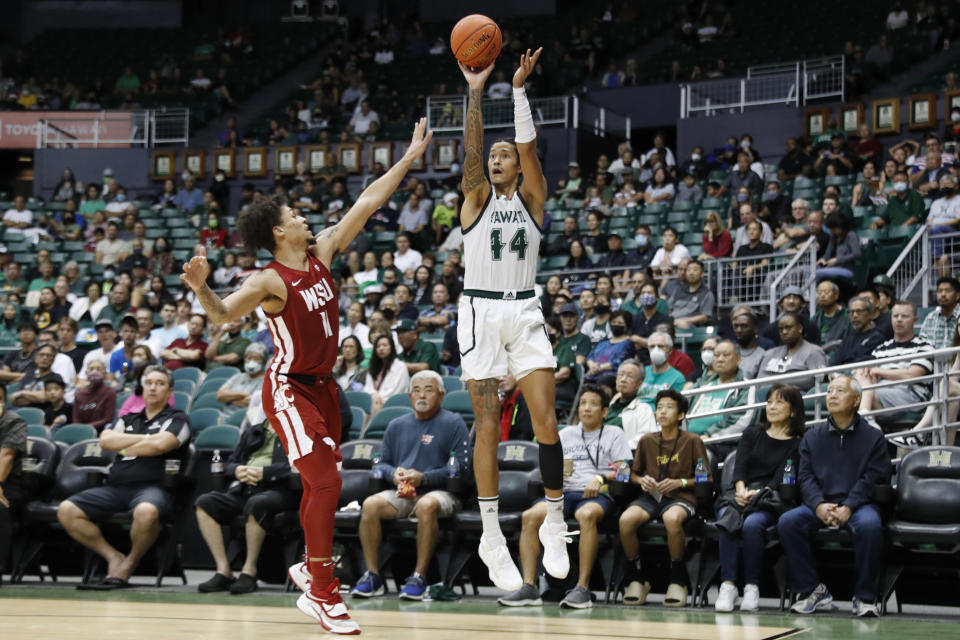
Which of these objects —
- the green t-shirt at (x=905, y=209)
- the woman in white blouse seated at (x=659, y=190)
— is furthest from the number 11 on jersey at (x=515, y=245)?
the woman in white blouse seated at (x=659, y=190)

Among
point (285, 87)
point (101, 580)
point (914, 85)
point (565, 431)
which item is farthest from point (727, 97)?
point (101, 580)

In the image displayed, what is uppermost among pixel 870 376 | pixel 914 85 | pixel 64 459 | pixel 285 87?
pixel 285 87

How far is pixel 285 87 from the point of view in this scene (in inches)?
1088

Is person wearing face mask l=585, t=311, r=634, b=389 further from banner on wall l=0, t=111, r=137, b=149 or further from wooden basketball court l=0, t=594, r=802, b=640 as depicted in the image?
banner on wall l=0, t=111, r=137, b=149

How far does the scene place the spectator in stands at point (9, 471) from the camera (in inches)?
381

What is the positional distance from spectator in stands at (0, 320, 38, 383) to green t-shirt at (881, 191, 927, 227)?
32.1 feet

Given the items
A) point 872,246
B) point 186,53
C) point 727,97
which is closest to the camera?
point 872,246

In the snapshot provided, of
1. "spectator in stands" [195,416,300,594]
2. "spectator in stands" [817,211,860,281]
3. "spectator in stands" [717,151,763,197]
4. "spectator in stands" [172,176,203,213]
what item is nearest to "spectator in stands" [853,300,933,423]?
"spectator in stands" [817,211,860,281]

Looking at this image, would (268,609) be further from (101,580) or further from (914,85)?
(914,85)

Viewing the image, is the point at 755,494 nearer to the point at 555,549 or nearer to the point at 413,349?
the point at 555,549

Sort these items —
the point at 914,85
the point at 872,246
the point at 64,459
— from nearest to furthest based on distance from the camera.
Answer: the point at 64,459, the point at 872,246, the point at 914,85

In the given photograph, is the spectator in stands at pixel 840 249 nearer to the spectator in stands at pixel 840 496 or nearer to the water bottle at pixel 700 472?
the spectator in stands at pixel 840 496

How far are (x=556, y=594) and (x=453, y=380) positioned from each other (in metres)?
3.30

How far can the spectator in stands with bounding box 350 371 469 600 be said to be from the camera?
28.1ft
